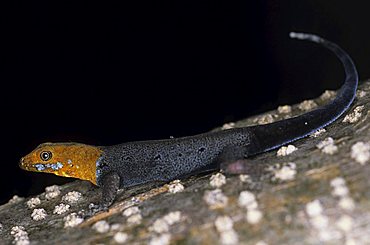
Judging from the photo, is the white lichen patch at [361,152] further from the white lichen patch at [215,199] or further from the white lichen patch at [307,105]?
the white lichen patch at [307,105]

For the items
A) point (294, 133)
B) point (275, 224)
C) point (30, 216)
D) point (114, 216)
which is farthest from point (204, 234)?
point (30, 216)

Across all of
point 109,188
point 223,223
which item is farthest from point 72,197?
point 223,223

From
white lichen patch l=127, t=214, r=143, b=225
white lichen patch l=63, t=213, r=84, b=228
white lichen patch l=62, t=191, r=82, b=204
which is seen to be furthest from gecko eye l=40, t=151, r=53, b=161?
white lichen patch l=127, t=214, r=143, b=225

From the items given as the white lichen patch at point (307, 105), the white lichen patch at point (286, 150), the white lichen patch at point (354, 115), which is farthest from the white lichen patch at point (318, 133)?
the white lichen patch at point (307, 105)

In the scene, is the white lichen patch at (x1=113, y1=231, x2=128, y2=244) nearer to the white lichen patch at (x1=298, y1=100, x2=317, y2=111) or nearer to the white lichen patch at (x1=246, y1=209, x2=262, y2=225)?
Result: the white lichen patch at (x1=246, y1=209, x2=262, y2=225)

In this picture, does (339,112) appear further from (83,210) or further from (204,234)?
(83,210)

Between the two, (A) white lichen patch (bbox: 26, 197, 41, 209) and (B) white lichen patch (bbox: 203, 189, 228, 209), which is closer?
(B) white lichen patch (bbox: 203, 189, 228, 209)

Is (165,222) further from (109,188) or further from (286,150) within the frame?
(286,150)
